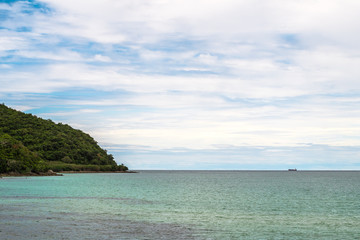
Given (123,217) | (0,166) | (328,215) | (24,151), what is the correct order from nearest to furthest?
(123,217), (328,215), (0,166), (24,151)

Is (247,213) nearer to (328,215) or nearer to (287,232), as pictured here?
(328,215)

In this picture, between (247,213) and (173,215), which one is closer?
(173,215)

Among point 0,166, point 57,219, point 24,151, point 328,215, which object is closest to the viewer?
point 57,219

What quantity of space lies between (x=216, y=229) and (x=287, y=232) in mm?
6405

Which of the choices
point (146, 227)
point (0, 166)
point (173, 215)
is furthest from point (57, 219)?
point (0, 166)

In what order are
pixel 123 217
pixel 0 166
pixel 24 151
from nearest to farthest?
pixel 123 217 < pixel 0 166 < pixel 24 151

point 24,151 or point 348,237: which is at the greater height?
point 24,151

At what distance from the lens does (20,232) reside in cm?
3108

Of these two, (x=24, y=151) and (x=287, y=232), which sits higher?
(x=24, y=151)

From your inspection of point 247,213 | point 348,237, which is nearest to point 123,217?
point 247,213

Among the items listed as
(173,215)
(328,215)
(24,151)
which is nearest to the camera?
(173,215)

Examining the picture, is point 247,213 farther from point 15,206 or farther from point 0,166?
point 0,166

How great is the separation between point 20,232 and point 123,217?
13.0 meters

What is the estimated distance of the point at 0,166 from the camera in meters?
151
